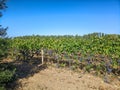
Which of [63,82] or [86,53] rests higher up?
[86,53]

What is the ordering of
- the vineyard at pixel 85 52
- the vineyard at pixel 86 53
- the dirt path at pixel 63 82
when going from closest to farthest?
1. the dirt path at pixel 63 82
2. the vineyard at pixel 86 53
3. the vineyard at pixel 85 52

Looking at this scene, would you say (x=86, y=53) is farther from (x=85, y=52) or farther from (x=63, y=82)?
(x=63, y=82)

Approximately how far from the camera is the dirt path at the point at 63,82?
1142 cm

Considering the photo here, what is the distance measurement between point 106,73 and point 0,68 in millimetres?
7049

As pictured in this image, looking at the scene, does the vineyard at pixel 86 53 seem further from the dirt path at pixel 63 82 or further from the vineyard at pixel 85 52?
the dirt path at pixel 63 82

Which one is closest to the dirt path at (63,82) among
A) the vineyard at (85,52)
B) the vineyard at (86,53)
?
the vineyard at (86,53)

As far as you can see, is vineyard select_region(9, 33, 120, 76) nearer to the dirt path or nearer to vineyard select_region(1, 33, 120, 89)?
vineyard select_region(1, 33, 120, 89)

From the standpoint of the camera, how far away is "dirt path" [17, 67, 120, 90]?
1142 cm

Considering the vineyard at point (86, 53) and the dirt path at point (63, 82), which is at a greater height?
the vineyard at point (86, 53)

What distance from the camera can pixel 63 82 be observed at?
1227 centimetres

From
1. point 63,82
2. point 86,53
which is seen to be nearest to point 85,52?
point 86,53

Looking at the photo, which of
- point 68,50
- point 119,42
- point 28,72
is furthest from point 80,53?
point 28,72

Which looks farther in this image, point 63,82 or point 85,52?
point 85,52

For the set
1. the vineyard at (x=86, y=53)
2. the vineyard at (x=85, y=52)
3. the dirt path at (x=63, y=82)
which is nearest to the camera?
the dirt path at (x=63, y=82)
